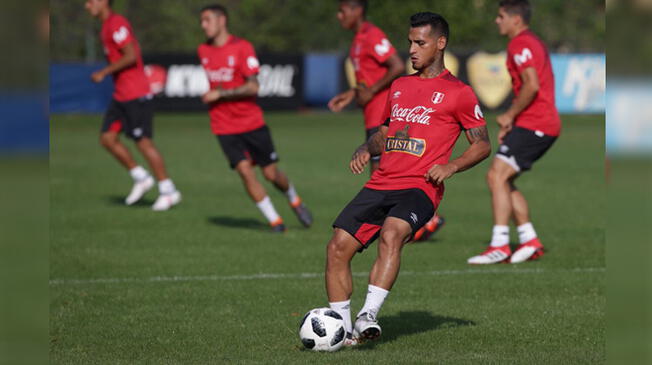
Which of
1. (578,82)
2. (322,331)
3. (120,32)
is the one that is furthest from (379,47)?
(578,82)

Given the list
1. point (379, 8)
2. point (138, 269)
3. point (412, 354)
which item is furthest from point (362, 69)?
point (379, 8)

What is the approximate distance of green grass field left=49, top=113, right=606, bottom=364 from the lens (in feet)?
20.3

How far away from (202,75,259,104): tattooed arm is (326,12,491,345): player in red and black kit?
5668mm

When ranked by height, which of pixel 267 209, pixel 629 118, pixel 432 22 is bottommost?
Result: pixel 267 209

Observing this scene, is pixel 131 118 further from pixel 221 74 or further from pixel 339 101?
pixel 339 101

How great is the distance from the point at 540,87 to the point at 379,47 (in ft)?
6.65

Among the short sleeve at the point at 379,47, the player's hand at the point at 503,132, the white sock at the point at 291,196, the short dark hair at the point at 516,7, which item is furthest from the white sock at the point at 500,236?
the white sock at the point at 291,196

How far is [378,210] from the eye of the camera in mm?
6234

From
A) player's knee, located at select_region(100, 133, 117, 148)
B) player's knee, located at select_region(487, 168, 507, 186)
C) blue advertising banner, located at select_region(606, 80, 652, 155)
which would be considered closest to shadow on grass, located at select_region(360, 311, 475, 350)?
player's knee, located at select_region(487, 168, 507, 186)

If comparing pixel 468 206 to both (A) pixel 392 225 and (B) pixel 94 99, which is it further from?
(B) pixel 94 99

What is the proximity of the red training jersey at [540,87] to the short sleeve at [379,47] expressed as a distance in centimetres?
162

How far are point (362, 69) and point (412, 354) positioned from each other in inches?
242

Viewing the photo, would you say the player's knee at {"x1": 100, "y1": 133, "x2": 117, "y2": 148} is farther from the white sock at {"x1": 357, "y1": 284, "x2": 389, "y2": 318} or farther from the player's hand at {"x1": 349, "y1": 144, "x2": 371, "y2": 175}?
the white sock at {"x1": 357, "y1": 284, "x2": 389, "y2": 318}

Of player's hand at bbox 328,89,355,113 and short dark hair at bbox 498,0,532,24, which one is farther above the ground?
short dark hair at bbox 498,0,532,24
